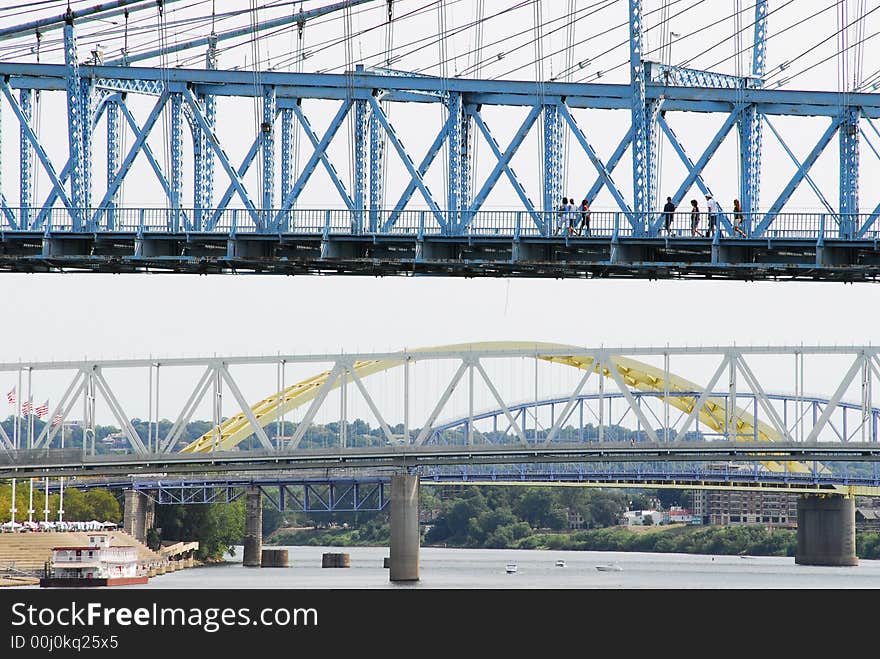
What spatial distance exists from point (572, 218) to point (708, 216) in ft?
16.6

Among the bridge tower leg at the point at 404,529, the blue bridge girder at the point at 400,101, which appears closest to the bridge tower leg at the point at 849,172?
the blue bridge girder at the point at 400,101

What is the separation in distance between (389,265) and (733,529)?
117 m

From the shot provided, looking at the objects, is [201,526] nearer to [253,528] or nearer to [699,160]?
[253,528]

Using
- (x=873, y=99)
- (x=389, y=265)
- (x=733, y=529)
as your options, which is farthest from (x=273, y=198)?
(x=733, y=529)

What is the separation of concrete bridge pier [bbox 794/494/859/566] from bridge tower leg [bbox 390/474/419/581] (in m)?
50.8

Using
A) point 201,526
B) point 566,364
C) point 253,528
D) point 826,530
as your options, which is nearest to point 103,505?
point 201,526

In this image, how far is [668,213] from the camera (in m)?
73.8

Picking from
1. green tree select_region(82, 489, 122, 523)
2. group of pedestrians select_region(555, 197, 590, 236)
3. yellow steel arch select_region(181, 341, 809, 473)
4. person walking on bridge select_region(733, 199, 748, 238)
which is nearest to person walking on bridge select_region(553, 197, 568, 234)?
group of pedestrians select_region(555, 197, 590, 236)

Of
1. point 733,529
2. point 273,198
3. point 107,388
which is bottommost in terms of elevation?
point 733,529

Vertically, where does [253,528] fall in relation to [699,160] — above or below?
below

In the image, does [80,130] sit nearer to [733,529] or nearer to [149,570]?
[149,570]

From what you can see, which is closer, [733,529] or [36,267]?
[36,267]
